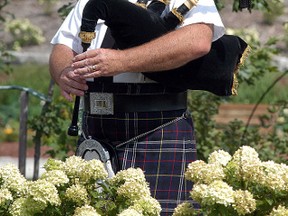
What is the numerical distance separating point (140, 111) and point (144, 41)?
0.29m

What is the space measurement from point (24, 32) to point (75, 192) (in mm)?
12163

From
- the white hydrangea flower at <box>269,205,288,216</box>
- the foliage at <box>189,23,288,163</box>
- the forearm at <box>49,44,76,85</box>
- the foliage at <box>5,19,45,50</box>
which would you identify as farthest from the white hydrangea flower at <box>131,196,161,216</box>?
the foliage at <box>5,19,45,50</box>

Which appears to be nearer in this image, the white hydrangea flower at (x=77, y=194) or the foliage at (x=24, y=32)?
the white hydrangea flower at (x=77, y=194)

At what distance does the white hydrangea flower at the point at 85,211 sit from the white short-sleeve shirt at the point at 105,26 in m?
0.99

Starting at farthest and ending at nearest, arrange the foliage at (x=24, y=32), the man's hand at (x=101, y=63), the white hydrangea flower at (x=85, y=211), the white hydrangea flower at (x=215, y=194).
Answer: the foliage at (x=24, y=32)
the man's hand at (x=101, y=63)
the white hydrangea flower at (x=85, y=211)
the white hydrangea flower at (x=215, y=194)

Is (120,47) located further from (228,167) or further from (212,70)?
(228,167)

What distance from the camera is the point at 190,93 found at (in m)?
6.34

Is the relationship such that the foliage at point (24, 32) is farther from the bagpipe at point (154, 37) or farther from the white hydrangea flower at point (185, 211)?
the white hydrangea flower at point (185, 211)

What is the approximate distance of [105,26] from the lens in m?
3.91

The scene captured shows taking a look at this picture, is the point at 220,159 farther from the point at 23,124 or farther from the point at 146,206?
the point at 23,124

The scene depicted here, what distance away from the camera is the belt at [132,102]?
3.87m

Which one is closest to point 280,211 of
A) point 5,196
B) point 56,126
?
point 5,196

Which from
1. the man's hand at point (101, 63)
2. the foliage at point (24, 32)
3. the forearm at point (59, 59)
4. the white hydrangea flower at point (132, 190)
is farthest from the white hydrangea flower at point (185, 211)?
the foliage at point (24, 32)

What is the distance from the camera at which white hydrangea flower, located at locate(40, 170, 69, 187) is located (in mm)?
2986
